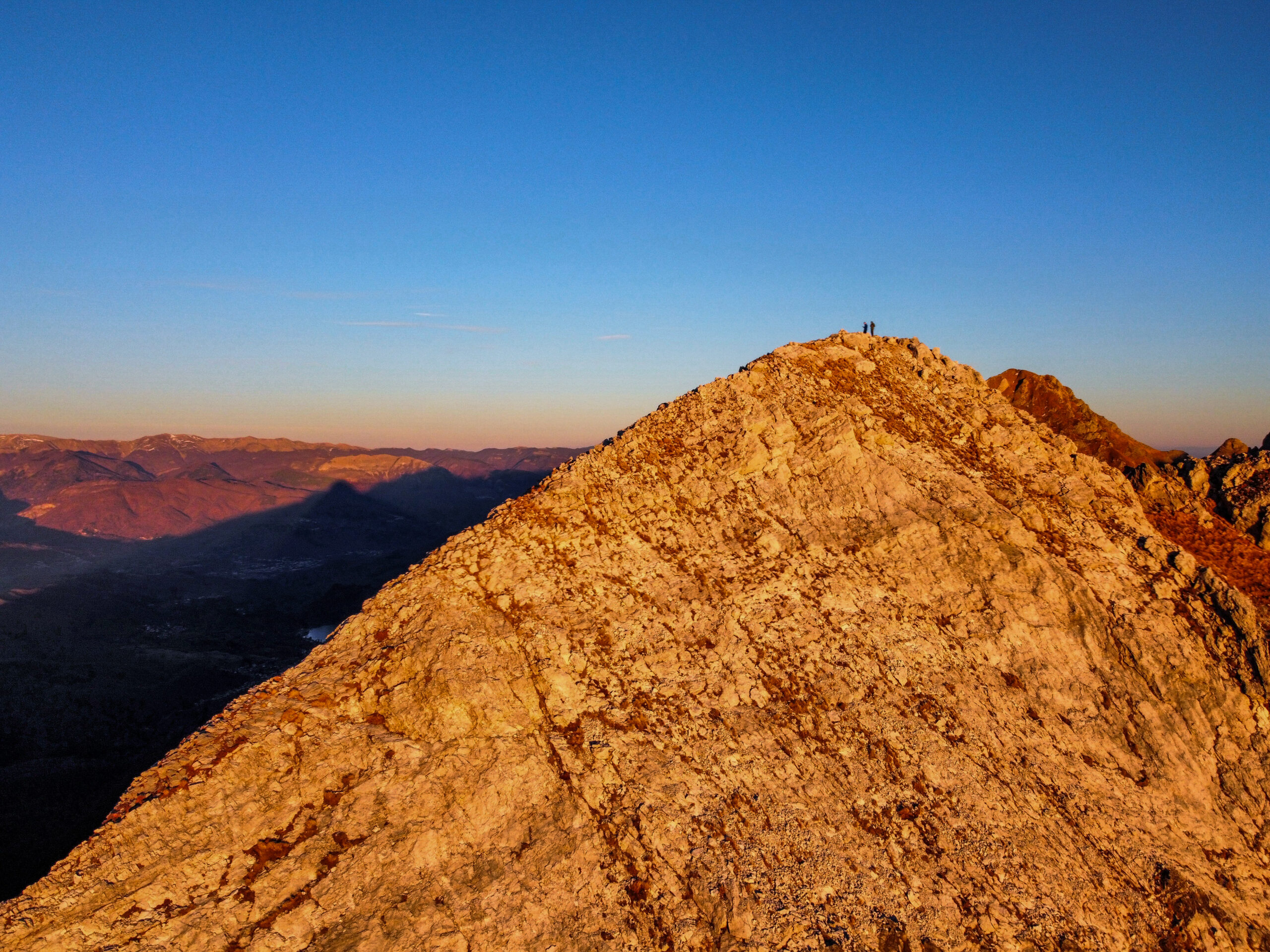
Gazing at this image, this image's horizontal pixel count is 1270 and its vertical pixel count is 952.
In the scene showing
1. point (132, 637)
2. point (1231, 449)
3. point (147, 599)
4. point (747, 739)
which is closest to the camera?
point (747, 739)

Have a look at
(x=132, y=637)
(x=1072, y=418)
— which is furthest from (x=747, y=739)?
(x=132, y=637)

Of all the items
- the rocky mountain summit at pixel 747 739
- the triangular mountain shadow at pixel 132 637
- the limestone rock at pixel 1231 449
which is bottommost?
the triangular mountain shadow at pixel 132 637

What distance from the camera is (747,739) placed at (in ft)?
51.0

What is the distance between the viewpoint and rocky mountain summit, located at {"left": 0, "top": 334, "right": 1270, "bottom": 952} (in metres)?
12.7

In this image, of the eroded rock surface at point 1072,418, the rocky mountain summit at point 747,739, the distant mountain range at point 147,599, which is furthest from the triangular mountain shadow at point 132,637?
the eroded rock surface at point 1072,418

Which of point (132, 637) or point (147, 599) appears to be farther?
point (147, 599)

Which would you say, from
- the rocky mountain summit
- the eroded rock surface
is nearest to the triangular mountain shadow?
the rocky mountain summit

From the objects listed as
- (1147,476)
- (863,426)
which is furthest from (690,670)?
(1147,476)

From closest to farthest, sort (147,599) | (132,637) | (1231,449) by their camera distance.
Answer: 1. (1231,449)
2. (132,637)
3. (147,599)

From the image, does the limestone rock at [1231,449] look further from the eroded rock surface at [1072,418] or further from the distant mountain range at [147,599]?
the distant mountain range at [147,599]

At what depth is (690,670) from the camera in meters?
16.7

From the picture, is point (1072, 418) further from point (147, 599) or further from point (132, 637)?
point (147, 599)

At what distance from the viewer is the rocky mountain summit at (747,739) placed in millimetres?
12680

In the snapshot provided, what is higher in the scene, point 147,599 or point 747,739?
point 747,739
